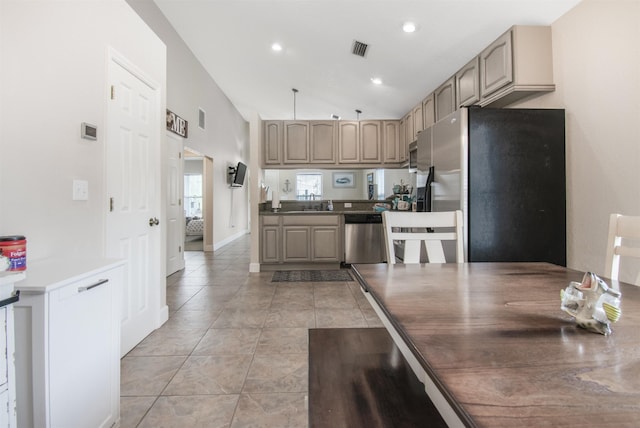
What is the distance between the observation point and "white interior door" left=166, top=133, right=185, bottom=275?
4289mm

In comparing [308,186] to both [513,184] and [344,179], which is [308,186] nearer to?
[344,179]

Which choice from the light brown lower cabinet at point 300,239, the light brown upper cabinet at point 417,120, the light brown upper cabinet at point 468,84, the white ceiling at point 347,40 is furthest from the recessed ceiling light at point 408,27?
the light brown lower cabinet at point 300,239

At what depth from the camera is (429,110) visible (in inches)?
164

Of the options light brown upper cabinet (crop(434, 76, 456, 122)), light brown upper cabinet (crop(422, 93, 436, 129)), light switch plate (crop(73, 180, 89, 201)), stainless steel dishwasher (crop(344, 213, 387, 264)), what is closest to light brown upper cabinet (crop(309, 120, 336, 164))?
stainless steel dishwasher (crop(344, 213, 387, 264))

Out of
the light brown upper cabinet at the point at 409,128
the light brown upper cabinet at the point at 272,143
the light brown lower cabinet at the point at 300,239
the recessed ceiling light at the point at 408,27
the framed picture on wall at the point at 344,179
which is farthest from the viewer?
the framed picture on wall at the point at 344,179

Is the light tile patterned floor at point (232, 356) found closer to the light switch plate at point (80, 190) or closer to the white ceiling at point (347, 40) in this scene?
the light switch plate at point (80, 190)

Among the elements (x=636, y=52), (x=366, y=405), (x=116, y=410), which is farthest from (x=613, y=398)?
(x=636, y=52)

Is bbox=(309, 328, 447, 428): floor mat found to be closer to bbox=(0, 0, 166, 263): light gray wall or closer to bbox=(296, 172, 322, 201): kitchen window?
bbox=(0, 0, 166, 263): light gray wall

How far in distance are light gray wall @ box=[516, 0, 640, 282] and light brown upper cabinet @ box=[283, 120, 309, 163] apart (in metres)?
3.15

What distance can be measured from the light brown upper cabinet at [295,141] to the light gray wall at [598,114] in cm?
315

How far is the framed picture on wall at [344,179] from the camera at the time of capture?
5.24m

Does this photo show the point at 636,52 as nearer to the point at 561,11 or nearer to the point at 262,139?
the point at 561,11

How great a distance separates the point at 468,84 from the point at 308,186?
9.24 ft

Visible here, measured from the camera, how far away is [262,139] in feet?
15.7
